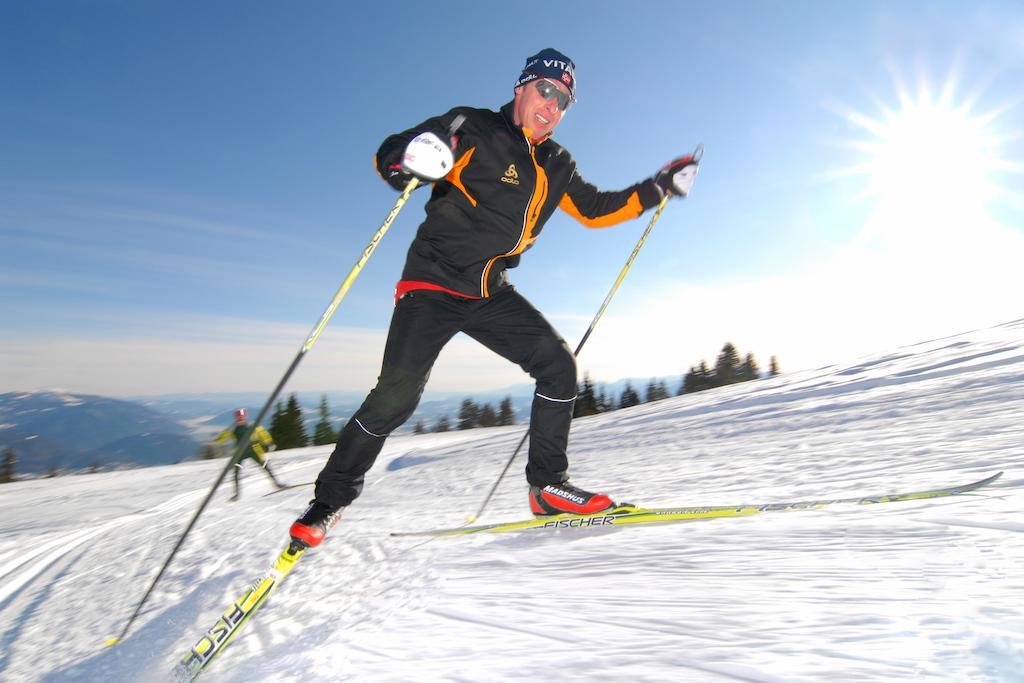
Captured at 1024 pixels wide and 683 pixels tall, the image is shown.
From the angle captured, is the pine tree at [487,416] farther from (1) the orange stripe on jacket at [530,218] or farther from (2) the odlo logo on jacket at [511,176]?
(2) the odlo logo on jacket at [511,176]

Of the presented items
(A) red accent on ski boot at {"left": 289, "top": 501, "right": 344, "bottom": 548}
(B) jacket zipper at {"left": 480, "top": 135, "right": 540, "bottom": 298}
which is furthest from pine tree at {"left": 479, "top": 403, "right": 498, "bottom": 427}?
(A) red accent on ski boot at {"left": 289, "top": 501, "right": 344, "bottom": 548}

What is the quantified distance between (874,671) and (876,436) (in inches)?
113

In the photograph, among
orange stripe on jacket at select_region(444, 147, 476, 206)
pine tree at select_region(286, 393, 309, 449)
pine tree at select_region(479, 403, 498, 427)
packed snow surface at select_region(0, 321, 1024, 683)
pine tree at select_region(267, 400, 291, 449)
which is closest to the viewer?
packed snow surface at select_region(0, 321, 1024, 683)

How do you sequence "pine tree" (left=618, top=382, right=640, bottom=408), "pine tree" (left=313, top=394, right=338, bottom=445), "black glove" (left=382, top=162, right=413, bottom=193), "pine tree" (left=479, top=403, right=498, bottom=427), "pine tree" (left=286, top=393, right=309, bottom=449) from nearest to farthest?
"black glove" (left=382, top=162, right=413, bottom=193) → "pine tree" (left=286, top=393, right=309, bottom=449) → "pine tree" (left=313, top=394, right=338, bottom=445) → "pine tree" (left=618, top=382, right=640, bottom=408) → "pine tree" (left=479, top=403, right=498, bottom=427)

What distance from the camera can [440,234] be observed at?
8.87ft

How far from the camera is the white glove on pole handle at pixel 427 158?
7.29ft

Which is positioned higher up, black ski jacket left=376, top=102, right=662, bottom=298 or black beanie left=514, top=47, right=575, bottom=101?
black beanie left=514, top=47, right=575, bottom=101

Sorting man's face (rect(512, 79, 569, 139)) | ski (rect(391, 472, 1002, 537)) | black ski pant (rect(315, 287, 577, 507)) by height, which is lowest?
ski (rect(391, 472, 1002, 537))

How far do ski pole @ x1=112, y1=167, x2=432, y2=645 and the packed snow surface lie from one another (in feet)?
0.63

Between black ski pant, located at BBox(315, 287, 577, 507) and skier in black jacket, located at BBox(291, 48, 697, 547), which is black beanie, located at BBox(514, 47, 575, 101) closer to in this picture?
skier in black jacket, located at BBox(291, 48, 697, 547)

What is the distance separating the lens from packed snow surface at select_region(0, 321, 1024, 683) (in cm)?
112

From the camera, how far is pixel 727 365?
143ft

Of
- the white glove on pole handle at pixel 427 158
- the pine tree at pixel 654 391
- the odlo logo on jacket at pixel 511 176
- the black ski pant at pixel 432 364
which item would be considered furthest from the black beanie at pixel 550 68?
the pine tree at pixel 654 391

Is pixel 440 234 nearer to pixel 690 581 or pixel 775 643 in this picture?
pixel 690 581
